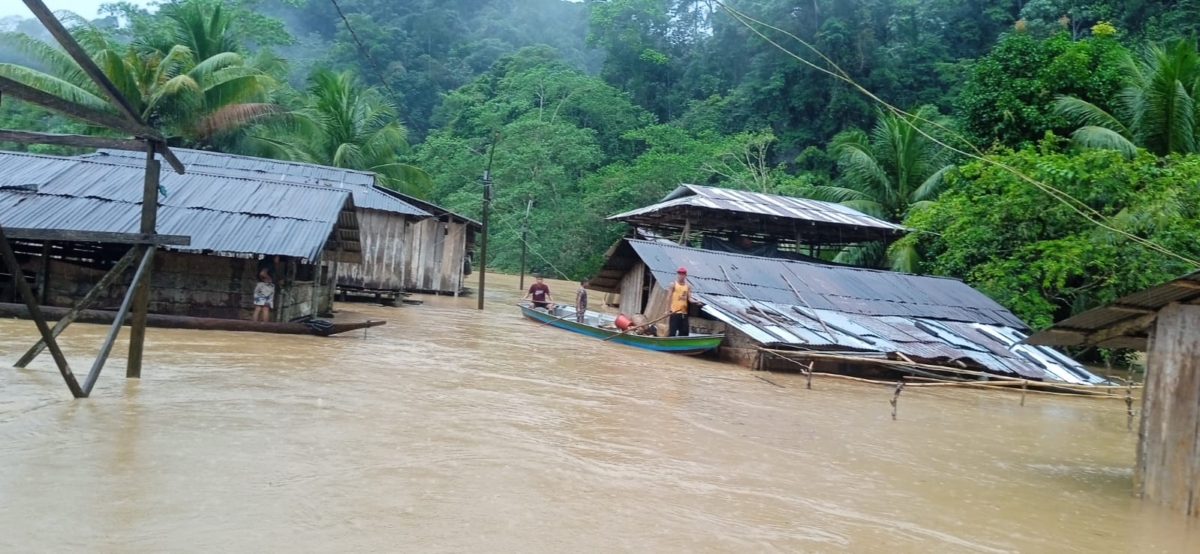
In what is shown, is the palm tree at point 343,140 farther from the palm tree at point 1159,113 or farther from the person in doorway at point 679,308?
the palm tree at point 1159,113

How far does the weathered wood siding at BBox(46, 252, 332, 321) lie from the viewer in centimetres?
1331

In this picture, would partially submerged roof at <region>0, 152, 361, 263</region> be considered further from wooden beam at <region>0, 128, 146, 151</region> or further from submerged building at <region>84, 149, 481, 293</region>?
submerged building at <region>84, 149, 481, 293</region>

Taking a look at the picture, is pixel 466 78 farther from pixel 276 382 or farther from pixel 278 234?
pixel 276 382

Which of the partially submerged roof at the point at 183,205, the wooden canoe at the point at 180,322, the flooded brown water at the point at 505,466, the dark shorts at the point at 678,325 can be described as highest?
the partially submerged roof at the point at 183,205

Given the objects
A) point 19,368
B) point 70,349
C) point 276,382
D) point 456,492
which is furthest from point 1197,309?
point 70,349

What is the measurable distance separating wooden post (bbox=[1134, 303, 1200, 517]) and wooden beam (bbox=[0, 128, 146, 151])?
865 cm

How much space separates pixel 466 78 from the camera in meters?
52.3

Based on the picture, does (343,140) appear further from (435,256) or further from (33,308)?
(33,308)

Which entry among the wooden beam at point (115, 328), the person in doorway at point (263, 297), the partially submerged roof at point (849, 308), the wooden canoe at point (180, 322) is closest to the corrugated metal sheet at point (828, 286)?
the partially submerged roof at point (849, 308)

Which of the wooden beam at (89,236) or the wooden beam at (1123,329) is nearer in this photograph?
the wooden beam at (1123,329)

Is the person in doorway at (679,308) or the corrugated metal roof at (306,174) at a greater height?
the corrugated metal roof at (306,174)

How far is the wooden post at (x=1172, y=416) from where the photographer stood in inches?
238

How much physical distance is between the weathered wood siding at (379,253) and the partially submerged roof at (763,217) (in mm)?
5539

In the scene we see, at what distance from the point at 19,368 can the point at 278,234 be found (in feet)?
16.2
